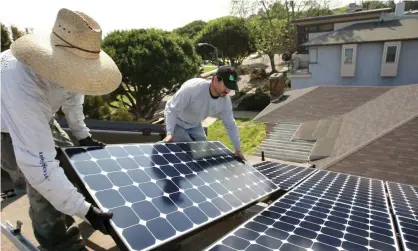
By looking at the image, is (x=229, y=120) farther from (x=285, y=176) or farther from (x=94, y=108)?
(x=94, y=108)

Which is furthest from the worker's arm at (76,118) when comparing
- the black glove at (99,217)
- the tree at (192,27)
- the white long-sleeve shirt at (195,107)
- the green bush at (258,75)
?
the tree at (192,27)

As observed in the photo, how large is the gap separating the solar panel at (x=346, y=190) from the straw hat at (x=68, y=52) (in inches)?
158

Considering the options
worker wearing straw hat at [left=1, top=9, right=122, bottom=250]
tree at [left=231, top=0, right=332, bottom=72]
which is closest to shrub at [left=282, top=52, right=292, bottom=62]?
tree at [left=231, top=0, right=332, bottom=72]

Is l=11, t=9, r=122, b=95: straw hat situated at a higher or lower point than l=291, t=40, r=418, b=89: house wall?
higher

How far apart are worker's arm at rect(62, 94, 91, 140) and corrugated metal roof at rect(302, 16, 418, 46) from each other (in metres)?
33.0

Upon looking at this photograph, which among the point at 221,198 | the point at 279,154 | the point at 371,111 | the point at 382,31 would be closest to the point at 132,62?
the point at 279,154

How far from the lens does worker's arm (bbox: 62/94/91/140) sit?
13.7 feet

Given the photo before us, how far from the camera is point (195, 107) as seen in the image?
20.2ft

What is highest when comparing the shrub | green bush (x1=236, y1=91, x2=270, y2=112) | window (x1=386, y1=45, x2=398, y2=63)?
window (x1=386, y1=45, x2=398, y2=63)

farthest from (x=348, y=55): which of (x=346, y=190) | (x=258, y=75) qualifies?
(x=346, y=190)

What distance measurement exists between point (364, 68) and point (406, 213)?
102 ft

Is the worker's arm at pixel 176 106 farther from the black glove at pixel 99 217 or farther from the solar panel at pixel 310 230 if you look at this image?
the black glove at pixel 99 217

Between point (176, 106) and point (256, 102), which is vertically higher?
point (176, 106)

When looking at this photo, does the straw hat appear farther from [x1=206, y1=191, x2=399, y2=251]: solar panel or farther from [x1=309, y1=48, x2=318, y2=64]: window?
[x1=309, y1=48, x2=318, y2=64]: window
